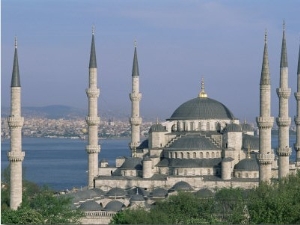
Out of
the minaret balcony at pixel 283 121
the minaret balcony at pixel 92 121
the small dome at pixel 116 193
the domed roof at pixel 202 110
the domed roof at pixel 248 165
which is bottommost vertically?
the small dome at pixel 116 193

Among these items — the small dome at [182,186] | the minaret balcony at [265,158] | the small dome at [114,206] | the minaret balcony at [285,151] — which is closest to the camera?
the minaret balcony at [265,158]

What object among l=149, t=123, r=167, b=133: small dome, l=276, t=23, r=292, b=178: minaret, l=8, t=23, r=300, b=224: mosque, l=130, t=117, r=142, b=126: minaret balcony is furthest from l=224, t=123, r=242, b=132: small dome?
l=276, t=23, r=292, b=178: minaret

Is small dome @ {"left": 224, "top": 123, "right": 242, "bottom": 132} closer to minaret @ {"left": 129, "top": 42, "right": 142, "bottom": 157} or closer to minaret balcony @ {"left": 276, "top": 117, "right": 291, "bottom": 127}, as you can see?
minaret @ {"left": 129, "top": 42, "right": 142, "bottom": 157}

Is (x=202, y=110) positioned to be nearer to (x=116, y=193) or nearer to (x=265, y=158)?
(x=116, y=193)

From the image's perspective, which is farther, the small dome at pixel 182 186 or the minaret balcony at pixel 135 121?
the minaret balcony at pixel 135 121

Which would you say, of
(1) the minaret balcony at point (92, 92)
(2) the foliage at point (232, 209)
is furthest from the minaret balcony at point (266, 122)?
(1) the minaret balcony at point (92, 92)

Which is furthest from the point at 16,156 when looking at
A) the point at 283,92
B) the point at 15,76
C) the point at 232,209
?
the point at 283,92

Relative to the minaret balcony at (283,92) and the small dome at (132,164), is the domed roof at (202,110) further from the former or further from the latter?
the minaret balcony at (283,92)
